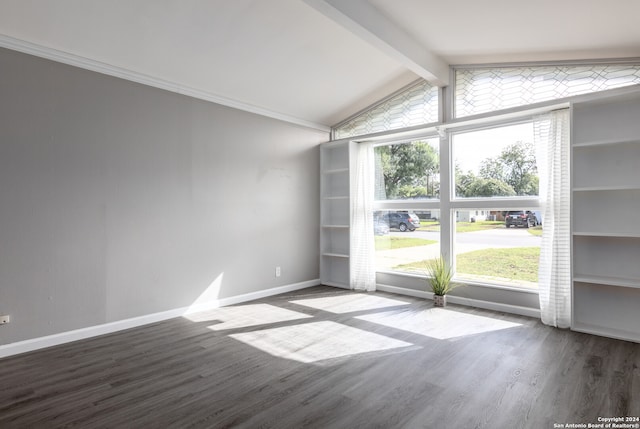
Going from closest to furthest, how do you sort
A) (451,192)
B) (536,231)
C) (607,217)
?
(607,217), (536,231), (451,192)

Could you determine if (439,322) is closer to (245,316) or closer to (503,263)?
(503,263)

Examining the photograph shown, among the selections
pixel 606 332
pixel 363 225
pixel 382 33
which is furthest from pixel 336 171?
pixel 606 332

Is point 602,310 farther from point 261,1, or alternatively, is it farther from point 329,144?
point 261,1

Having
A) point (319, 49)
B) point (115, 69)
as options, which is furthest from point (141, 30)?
point (319, 49)

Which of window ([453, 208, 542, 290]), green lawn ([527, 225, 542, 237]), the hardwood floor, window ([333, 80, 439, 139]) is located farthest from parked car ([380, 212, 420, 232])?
the hardwood floor

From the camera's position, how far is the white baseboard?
3.09 meters

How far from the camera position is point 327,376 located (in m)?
2.66

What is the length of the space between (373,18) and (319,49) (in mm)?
913

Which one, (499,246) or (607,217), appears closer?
(607,217)

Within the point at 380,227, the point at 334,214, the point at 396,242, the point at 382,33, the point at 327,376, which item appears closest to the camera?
the point at 327,376

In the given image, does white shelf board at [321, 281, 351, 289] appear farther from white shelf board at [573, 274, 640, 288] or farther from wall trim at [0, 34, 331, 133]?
white shelf board at [573, 274, 640, 288]

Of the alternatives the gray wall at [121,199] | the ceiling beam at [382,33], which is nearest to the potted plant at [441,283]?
the gray wall at [121,199]

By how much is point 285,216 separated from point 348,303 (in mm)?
1643

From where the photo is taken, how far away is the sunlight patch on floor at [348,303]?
443 centimetres
